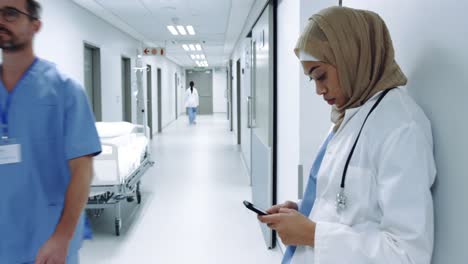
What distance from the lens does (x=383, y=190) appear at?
95 cm

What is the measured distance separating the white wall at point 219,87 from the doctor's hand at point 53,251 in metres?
22.2

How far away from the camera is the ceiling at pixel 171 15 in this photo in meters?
5.80

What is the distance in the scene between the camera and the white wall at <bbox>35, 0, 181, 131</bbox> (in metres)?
4.82

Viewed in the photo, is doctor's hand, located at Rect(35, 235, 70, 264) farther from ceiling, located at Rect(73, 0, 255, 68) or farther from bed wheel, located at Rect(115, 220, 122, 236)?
ceiling, located at Rect(73, 0, 255, 68)

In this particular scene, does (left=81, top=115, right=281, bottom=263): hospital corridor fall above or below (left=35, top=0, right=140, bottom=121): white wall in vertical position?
below

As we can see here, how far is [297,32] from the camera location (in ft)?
9.27

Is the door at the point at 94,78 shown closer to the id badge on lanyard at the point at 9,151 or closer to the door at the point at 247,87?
the door at the point at 247,87

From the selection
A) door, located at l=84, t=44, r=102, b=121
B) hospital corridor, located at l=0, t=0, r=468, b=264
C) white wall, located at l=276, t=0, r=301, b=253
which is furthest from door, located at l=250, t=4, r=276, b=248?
door, located at l=84, t=44, r=102, b=121

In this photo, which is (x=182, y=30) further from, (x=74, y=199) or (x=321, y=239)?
(x=321, y=239)

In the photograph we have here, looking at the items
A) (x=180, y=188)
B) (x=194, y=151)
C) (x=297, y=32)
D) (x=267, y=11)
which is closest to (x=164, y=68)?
→ (x=194, y=151)

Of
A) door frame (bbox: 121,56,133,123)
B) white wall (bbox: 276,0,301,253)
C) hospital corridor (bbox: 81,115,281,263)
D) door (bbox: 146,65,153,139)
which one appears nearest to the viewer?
white wall (bbox: 276,0,301,253)

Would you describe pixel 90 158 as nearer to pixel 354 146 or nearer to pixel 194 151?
pixel 354 146

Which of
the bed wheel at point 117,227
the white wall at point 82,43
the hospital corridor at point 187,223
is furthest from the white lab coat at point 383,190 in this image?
the white wall at point 82,43

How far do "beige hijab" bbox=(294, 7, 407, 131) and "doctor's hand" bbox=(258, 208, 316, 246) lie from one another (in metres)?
0.35
